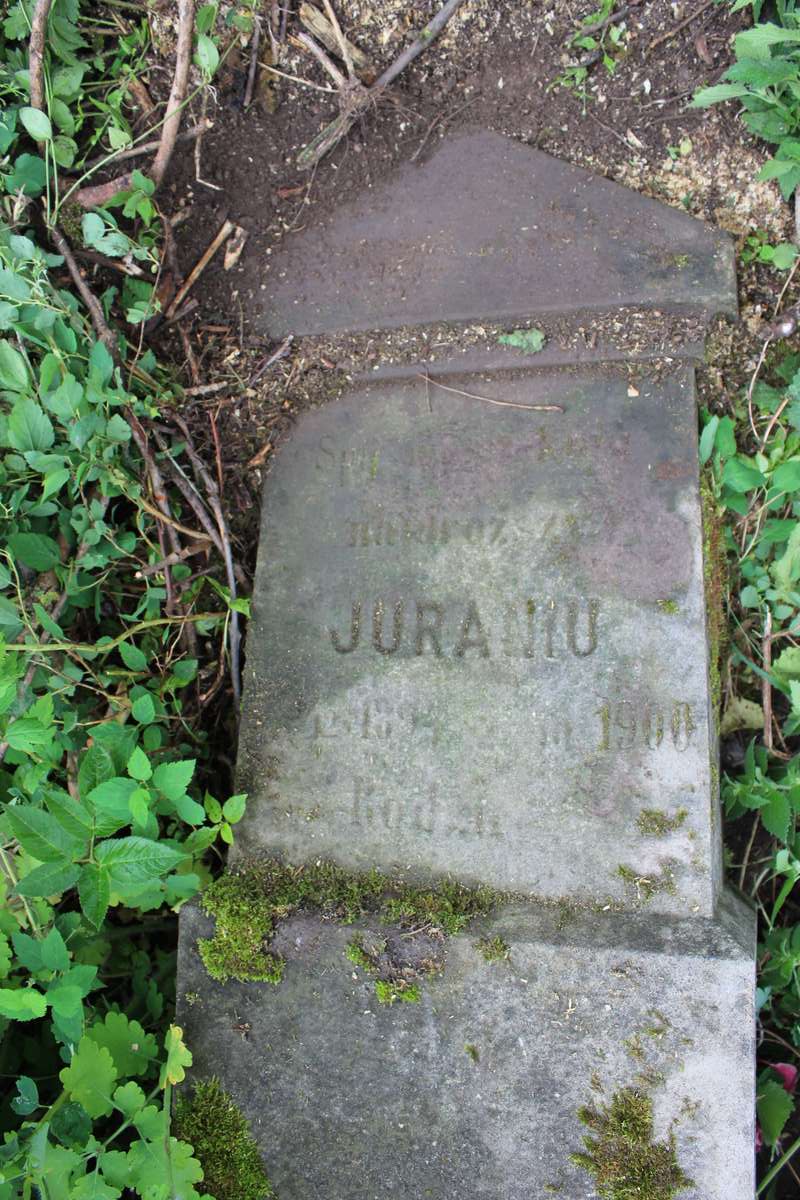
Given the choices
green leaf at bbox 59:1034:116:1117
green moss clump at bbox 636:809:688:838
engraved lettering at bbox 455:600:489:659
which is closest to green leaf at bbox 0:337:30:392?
engraved lettering at bbox 455:600:489:659

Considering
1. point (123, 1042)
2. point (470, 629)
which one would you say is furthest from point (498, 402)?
point (123, 1042)

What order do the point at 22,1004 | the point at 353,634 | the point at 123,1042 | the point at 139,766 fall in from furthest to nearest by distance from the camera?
the point at 353,634, the point at 123,1042, the point at 139,766, the point at 22,1004

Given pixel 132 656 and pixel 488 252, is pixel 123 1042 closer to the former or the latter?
pixel 132 656

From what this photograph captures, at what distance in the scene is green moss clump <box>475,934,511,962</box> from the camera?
77.9 inches

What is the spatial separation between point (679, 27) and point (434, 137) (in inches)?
26.3

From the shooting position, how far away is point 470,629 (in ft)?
7.06

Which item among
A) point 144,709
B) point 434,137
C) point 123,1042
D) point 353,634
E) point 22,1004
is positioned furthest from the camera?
point 434,137

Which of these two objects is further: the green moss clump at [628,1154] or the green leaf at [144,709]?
the green leaf at [144,709]

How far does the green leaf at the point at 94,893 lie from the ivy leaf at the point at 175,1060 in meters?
0.35

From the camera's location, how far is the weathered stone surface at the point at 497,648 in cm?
205

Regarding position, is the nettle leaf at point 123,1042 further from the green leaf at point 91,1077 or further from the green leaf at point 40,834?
the green leaf at point 40,834

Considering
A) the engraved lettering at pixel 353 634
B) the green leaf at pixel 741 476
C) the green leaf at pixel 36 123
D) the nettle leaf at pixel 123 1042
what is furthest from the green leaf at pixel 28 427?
the green leaf at pixel 741 476

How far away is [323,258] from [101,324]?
601mm

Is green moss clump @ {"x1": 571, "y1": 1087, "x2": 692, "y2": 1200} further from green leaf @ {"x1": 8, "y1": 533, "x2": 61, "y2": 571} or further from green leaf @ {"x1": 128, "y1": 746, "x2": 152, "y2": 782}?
green leaf @ {"x1": 8, "y1": 533, "x2": 61, "y2": 571}
